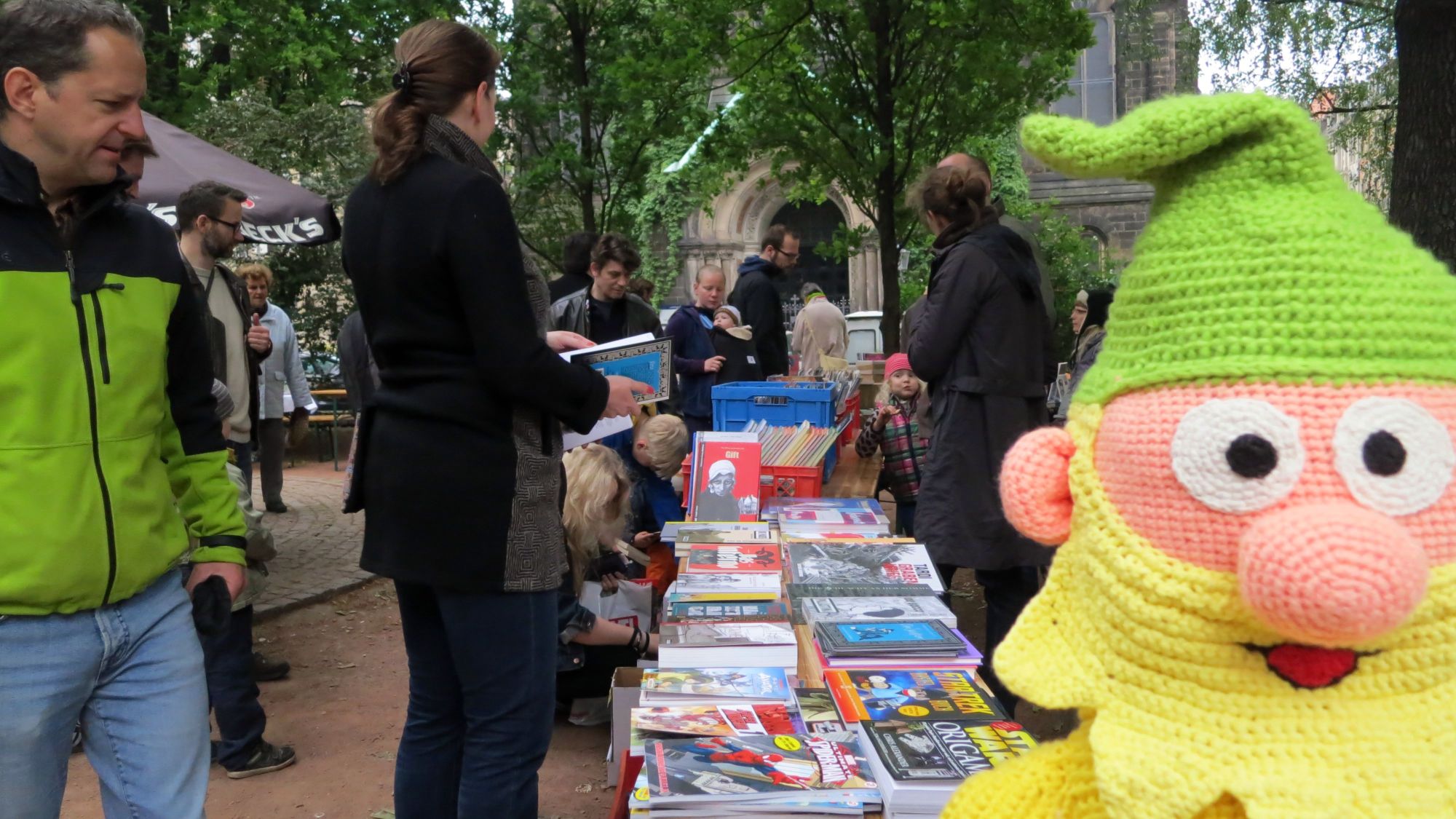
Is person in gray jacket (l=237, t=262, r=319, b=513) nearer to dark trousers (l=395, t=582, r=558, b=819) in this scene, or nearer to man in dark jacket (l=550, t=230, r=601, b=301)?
man in dark jacket (l=550, t=230, r=601, b=301)

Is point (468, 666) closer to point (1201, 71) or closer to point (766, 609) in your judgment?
point (766, 609)

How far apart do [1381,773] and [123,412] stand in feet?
6.55

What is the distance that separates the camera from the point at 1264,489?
1116 mm

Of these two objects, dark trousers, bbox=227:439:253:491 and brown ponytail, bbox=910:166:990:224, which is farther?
dark trousers, bbox=227:439:253:491

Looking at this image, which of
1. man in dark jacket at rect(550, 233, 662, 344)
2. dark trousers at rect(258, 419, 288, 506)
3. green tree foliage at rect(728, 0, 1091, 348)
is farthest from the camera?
dark trousers at rect(258, 419, 288, 506)

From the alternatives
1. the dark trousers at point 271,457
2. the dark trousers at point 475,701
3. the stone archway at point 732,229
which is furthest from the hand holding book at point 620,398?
the stone archway at point 732,229

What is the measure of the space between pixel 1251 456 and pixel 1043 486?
10.7 inches

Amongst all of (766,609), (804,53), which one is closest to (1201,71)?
(804,53)

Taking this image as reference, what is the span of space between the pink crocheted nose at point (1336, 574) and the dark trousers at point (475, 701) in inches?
60.6

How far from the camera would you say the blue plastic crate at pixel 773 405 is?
204 inches

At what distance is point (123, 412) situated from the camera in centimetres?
190

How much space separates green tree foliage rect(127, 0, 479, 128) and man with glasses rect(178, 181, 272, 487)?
7039mm

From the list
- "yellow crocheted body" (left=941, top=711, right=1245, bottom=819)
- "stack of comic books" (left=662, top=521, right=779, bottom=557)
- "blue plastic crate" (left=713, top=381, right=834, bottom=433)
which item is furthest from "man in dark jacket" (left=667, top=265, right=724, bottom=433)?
"yellow crocheted body" (left=941, top=711, right=1245, bottom=819)

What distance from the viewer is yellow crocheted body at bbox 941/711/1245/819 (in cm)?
136
